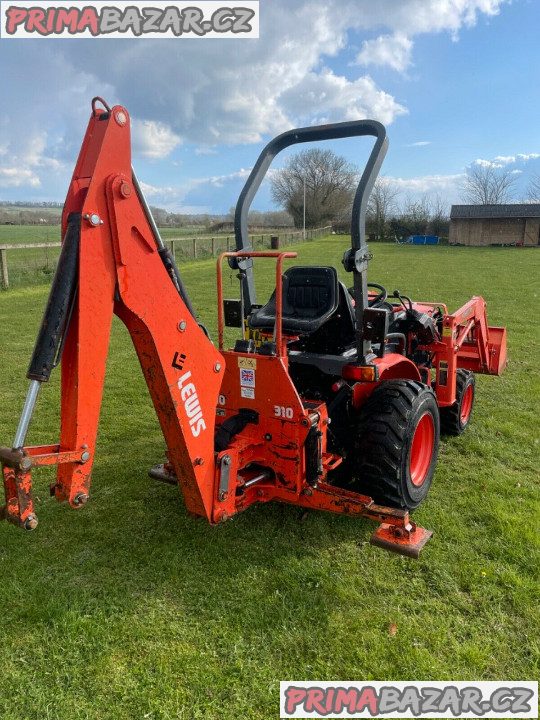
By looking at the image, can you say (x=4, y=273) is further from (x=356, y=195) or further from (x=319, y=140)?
(x=356, y=195)

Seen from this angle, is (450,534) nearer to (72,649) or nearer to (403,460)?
(403,460)

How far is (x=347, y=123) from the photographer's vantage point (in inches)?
146

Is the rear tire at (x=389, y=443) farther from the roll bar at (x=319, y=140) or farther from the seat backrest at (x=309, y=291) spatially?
the roll bar at (x=319, y=140)

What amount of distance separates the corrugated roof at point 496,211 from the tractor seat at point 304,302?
4511 centimetres

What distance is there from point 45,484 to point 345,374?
8.41 feet

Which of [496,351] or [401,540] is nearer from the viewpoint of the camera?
[401,540]

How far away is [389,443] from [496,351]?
3284 mm

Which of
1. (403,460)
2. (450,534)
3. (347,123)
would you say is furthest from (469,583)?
(347,123)

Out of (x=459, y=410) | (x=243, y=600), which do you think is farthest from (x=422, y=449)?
(x=243, y=600)

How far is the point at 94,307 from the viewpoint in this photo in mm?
2389

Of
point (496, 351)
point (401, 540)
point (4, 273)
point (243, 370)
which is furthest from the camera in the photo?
point (4, 273)

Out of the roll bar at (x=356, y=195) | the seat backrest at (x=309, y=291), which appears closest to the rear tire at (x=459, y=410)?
the roll bar at (x=356, y=195)

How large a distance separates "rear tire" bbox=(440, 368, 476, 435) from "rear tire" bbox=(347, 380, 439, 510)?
1503mm

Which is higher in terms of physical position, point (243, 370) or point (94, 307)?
point (94, 307)
